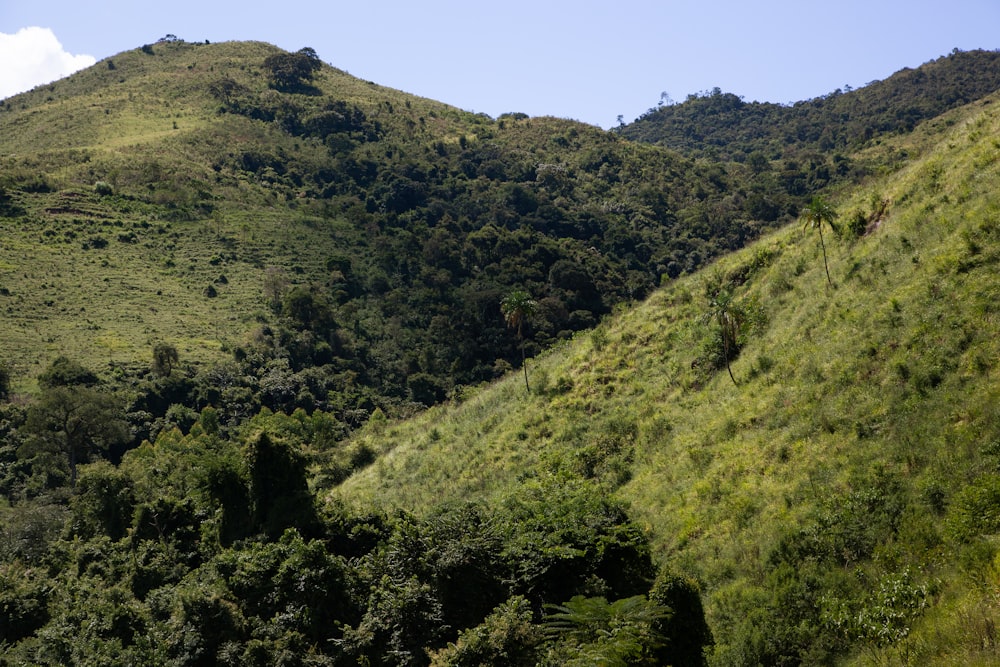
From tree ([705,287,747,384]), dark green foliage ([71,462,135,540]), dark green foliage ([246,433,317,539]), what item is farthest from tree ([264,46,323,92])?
tree ([705,287,747,384])

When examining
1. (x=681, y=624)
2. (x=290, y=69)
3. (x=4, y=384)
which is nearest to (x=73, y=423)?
(x=4, y=384)

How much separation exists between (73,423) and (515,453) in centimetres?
4509

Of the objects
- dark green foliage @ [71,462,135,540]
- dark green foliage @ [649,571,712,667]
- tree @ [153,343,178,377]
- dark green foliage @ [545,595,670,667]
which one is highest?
tree @ [153,343,178,377]

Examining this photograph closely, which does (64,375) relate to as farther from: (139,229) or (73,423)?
(139,229)

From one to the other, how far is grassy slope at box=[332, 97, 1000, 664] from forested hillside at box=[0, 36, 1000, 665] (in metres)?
0.13

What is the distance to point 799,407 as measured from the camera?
26.4 meters

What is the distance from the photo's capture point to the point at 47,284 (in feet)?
265

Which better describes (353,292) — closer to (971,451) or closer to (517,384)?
(517,384)

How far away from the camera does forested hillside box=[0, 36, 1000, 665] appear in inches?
742

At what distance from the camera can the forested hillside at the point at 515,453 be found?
18.8m

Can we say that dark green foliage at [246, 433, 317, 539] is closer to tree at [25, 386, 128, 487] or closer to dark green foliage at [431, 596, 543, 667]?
dark green foliage at [431, 596, 543, 667]

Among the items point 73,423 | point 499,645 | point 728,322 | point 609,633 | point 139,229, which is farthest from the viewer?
point 139,229

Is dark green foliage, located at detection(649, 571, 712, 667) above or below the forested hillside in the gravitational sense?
below

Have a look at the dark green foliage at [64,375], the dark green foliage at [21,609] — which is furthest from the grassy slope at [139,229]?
the dark green foliage at [21,609]
